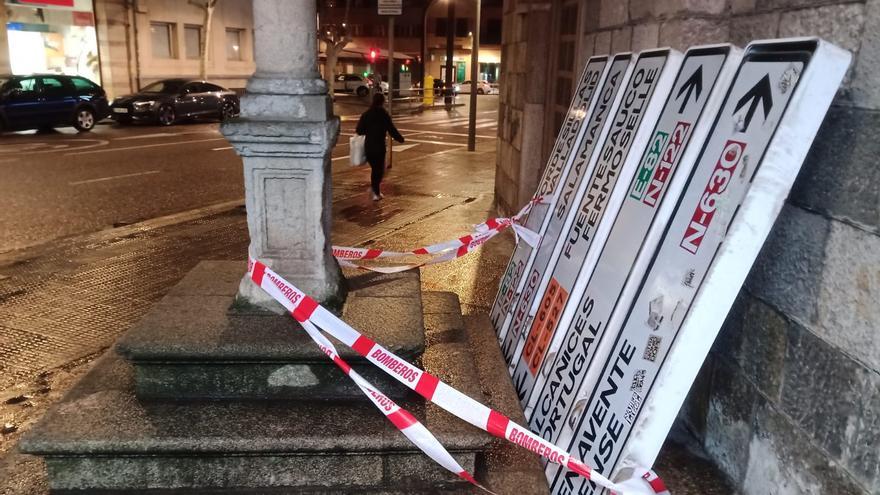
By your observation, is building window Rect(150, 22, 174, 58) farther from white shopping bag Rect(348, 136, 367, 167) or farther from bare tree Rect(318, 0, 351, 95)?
white shopping bag Rect(348, 136, 367, 167)

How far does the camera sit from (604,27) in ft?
17.5

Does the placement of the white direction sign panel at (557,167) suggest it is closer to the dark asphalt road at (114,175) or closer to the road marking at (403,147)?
the dark asphalt road at (114,175)

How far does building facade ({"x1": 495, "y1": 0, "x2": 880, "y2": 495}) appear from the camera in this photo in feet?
8.34

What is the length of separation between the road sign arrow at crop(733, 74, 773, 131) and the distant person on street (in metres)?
8.70

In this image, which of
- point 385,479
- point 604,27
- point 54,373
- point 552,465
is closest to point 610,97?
point 604,27

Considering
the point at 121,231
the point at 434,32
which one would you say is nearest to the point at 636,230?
the point at 121,231

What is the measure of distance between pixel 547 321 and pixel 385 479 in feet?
4.39

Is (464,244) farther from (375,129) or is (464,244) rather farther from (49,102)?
(49,102)

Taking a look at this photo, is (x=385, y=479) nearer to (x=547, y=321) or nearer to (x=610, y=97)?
(x=547, y=321)

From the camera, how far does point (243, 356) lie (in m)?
3.45

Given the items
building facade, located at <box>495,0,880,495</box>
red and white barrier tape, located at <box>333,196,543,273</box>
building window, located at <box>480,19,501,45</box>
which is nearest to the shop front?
red and white barrier tape, located at <box>333,196,543,273</box>

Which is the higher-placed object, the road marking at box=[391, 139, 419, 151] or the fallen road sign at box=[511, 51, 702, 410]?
the fallen road sign at box=[511, 51, 702, 410]

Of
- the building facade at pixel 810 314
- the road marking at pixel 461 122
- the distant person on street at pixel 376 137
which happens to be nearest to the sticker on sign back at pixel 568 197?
the building facade at pixel 810 314

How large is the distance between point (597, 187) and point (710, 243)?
4.16ft
